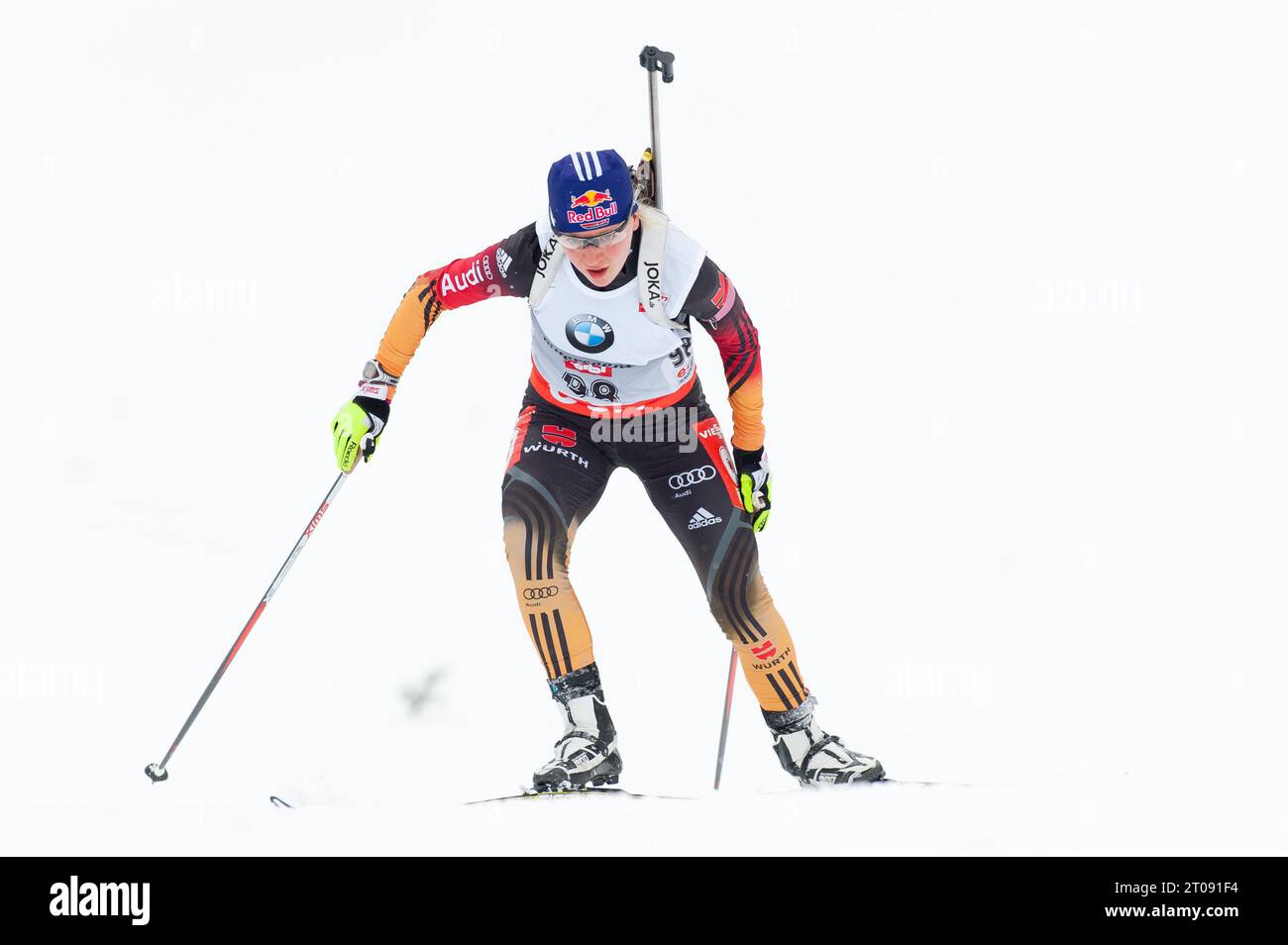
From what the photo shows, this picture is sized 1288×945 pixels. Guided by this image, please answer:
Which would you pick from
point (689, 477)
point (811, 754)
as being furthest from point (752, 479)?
point (811, 754)

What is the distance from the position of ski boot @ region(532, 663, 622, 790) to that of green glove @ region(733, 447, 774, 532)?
0.99 metres

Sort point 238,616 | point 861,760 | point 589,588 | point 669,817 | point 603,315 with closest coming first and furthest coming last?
point 669,817, point 603,315, point 861,760, point 238,616, point 589,588

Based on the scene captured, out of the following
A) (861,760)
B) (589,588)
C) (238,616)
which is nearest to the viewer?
(861,760)

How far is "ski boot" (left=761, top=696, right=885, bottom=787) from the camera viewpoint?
17.8ft

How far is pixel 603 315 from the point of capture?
202 inches

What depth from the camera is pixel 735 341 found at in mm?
5297

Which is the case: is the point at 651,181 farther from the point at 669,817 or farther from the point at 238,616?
the point at 238,616

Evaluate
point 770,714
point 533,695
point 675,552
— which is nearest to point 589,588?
point 675,552

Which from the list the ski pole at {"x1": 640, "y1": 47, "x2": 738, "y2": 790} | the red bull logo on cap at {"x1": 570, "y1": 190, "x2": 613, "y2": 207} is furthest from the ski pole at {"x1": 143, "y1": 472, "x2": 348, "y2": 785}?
the ski pole at {"x1": 640, "y1": 47, "x2": 738, "y2": 790}

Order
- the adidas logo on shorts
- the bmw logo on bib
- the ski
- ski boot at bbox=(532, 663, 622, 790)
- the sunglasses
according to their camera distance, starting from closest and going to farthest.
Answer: the ski < the sunglasses < the bmw logo on bib < ski boot at bbox=(532, 663, 622, 790) < the adidas logo on shorts

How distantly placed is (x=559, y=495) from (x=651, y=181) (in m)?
1.48

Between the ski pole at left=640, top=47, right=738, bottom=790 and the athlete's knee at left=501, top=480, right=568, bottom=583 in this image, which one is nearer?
the athlete's knee at left=501, top=480, right=568, bottom=583

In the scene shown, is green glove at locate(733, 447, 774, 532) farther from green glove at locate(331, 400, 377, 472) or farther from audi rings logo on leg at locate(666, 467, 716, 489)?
green glove at locate(331, 400, 377, 472)

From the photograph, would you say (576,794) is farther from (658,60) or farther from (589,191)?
(658,60)
